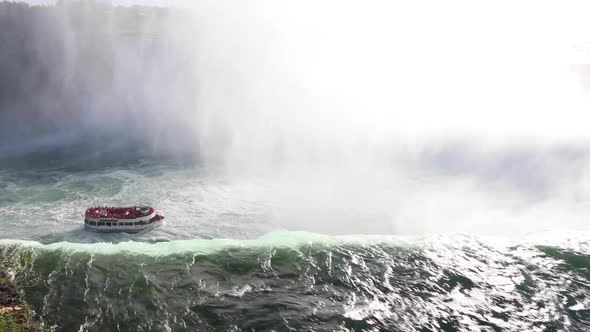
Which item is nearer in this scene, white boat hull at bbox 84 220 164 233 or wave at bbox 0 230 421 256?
wave at bbox 0 230 421 256

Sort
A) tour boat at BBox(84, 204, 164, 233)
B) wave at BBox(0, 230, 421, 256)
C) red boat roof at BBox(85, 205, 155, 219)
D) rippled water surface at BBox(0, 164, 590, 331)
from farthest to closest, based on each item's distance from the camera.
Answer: red boat roof at BBox(85, 205, 155, 219), tour boat at BBox(84, 204, 164, 233), wave at BBox(0, 230, 421, 256), rippled water surface at BBox(0, 164, 590, 331)

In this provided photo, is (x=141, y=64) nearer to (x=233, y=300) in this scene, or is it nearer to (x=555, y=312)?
(x=233, y=300)

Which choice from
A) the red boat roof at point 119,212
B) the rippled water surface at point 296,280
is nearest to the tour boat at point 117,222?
the red boat roof at point 119,212

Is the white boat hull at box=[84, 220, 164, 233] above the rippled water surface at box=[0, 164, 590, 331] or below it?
below

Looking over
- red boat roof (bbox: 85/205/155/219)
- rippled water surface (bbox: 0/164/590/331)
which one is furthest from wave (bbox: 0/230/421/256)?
red boat roof (bbox: 85/205/155/219)

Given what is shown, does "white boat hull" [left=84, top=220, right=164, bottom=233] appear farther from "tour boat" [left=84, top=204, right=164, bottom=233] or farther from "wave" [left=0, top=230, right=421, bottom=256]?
"wave" [left=0, top=230, right=421, bottom=256]

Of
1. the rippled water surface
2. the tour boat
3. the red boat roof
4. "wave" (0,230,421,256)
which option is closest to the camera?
the rippled water surface

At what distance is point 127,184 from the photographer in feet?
128

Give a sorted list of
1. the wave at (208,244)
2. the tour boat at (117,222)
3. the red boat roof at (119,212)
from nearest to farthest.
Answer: the wave at (208,244) → the tour boat at (117,222) → the red boat roof at (119,212)

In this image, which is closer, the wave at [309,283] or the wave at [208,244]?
the wave at [309,283]

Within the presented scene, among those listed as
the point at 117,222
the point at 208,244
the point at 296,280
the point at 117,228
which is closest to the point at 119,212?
the point at 117,222

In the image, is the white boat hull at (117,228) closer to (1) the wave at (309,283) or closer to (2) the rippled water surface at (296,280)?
(2) the rippled water surface at (296,280)

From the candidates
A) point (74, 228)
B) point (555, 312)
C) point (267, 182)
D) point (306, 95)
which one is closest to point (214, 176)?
point (267, 182)

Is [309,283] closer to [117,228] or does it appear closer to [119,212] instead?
[117,228]
